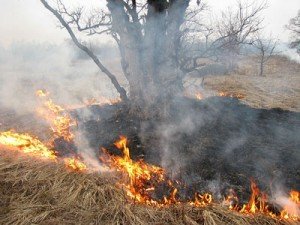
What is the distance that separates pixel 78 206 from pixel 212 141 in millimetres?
3807

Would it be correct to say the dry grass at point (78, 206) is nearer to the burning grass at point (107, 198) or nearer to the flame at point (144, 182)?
the burning grass at point (107, 198)

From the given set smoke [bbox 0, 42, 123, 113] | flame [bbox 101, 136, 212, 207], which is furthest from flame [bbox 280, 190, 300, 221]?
smoke [bbox 0, 42, 123, 113]

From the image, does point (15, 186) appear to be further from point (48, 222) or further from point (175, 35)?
point (175, 35)

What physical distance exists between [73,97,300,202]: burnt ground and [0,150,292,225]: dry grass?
3.68 ft

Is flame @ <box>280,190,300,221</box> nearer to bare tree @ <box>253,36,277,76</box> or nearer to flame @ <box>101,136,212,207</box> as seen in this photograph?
flame @ <box>101,136,212,207</box>

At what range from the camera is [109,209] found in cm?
512

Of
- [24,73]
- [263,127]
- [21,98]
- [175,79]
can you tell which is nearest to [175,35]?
[175,79]

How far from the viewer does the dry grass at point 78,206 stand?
16.0ft

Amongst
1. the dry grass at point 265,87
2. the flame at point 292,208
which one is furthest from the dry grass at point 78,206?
the dry grass at point 265,87

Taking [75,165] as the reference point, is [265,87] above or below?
below

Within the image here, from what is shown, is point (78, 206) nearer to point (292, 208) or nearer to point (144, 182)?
point (144, 182)

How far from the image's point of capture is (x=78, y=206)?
5242mm

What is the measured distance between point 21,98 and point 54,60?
10056 millimetres

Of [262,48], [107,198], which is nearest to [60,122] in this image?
[107,198]
